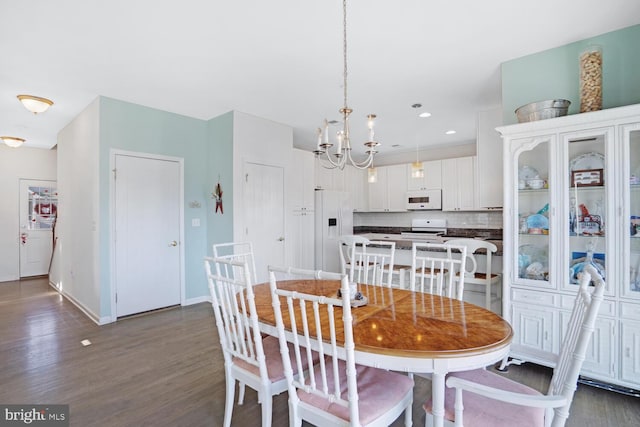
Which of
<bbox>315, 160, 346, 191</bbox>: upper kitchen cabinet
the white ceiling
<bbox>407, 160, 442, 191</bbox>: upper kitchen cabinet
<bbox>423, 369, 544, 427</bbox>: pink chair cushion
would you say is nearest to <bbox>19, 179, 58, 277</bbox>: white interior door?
the white ceiling

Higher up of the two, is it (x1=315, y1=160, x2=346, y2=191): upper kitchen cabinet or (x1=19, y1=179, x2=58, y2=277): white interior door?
(x1=315, y1=160, x2=346, y2=191): upper kitchen cabinet

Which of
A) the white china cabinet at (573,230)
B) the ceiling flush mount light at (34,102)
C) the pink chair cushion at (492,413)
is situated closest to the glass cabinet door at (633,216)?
the white china cabinet at (573,230)

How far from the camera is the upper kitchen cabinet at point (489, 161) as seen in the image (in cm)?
358

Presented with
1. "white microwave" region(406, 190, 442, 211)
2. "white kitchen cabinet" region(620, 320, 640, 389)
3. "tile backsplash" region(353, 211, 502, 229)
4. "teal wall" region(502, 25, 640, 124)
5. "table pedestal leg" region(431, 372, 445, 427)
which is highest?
"teal wall" region(502, 25, 640, 124)

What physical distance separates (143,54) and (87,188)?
2.16 metres

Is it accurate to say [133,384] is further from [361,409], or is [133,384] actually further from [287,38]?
[287,38]

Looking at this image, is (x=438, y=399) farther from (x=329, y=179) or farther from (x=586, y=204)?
(x=329, y=179)

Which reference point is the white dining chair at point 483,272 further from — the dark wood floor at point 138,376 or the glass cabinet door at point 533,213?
the dark wood floor at point 138,376

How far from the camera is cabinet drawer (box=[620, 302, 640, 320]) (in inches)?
85.5

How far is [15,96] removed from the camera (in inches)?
144

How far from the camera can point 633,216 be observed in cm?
226

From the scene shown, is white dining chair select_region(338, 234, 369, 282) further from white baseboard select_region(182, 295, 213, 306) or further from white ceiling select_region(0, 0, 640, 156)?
white baseboard select_region(182, 295, 213, 306)

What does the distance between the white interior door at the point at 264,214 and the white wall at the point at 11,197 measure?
4769 millimetres

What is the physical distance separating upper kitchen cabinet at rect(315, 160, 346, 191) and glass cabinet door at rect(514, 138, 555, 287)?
12.1 ft
